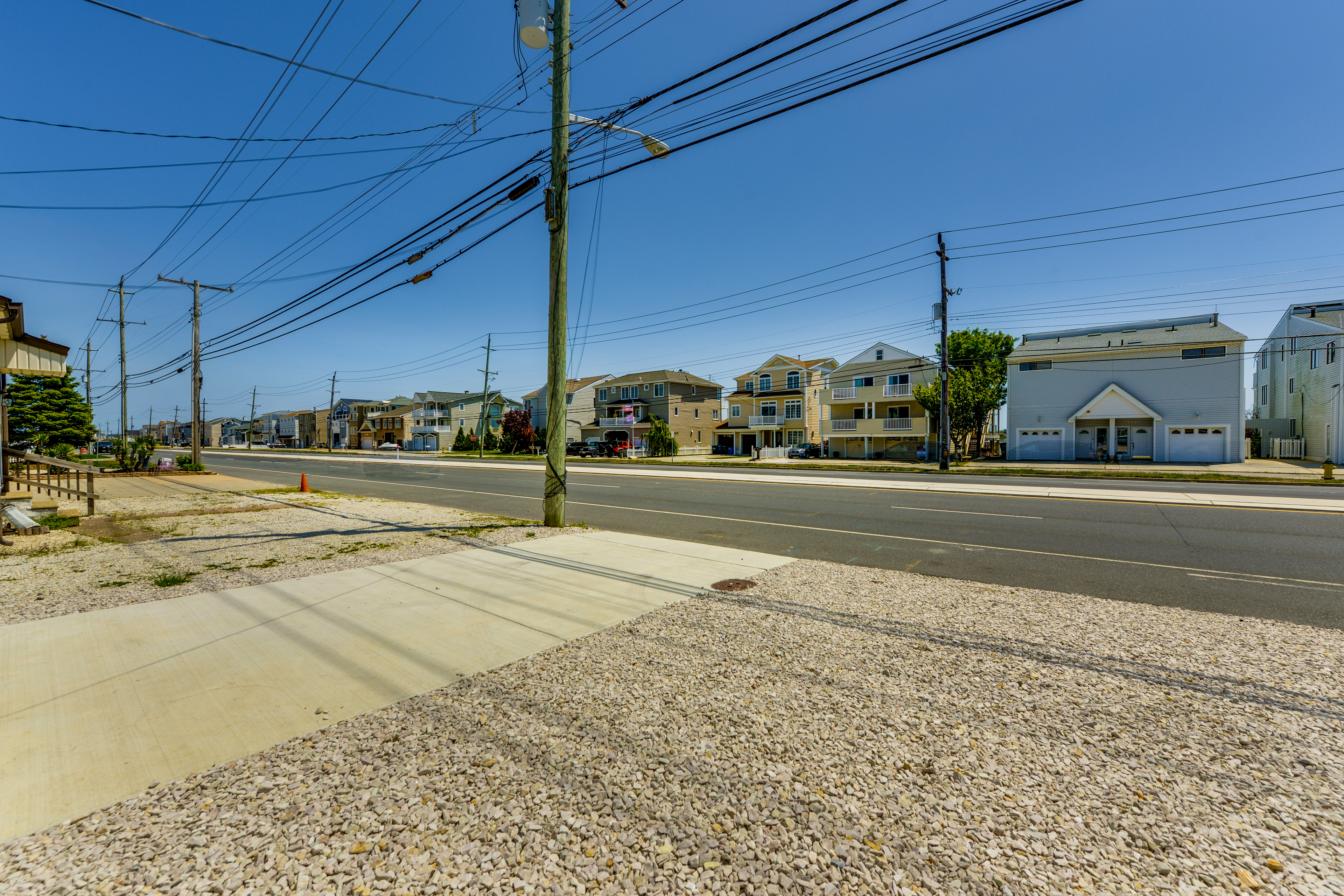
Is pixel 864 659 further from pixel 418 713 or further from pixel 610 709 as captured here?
pixel 418 713

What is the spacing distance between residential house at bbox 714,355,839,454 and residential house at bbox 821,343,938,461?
356 cm

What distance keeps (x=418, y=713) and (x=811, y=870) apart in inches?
103

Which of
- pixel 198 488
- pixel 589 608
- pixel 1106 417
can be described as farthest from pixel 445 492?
pixel 1106 417

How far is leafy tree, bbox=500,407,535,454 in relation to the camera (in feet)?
186

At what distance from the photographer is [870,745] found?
3.31 m

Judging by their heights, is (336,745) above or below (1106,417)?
below

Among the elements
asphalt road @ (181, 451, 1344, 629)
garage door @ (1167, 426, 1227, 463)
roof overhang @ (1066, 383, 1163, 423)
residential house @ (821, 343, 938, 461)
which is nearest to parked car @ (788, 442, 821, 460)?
residential house @ (821, 343, 938, 461)

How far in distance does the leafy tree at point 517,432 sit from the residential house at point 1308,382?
5346cm

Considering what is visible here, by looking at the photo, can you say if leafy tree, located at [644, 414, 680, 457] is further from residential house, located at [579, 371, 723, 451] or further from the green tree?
the green tree

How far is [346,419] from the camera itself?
99.6m

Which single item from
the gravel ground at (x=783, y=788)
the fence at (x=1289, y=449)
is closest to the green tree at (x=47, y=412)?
the gravel ground at (x=783, y=788)

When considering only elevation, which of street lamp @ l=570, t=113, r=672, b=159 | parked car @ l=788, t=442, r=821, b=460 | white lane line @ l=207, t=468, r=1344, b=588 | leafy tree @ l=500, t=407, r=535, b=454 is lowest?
white lane line @ l=207, t=468, r=1344, b=588

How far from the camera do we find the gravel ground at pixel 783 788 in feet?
7.72

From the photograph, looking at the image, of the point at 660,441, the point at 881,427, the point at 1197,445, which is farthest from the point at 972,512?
the point at 660,441
